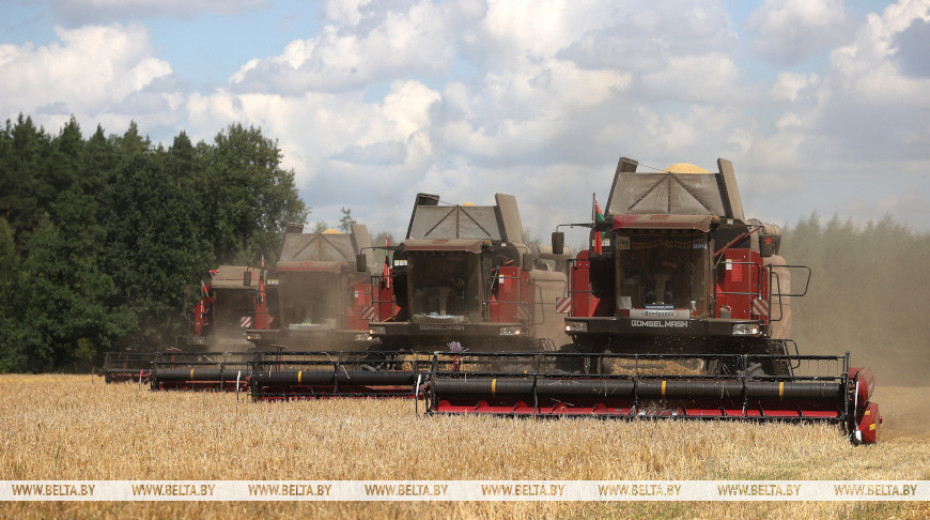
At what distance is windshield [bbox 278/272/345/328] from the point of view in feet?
70.1

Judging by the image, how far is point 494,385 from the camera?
38.4 feet

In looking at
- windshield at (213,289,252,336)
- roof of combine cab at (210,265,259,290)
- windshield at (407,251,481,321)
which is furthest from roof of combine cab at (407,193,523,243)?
windshield at (213,289,252,336)

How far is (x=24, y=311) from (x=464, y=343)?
93.7 feet

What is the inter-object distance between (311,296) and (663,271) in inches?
372

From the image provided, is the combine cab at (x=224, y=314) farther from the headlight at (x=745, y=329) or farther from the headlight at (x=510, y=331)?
the headlight at (x=745, y=329)

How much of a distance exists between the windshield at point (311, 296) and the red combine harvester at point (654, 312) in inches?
258

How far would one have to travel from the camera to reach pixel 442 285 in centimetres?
1788

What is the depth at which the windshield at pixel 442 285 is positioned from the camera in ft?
58.5

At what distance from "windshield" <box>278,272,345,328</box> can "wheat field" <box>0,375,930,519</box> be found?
924 centimetres

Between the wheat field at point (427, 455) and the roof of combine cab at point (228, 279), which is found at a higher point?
the roof of combine cab at point (228, 279)

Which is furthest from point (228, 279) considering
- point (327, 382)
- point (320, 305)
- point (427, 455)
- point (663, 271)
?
point (427, 455)

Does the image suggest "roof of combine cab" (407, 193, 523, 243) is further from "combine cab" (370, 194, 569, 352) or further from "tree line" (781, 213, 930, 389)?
"tree line" (781, 213, 930, 389)

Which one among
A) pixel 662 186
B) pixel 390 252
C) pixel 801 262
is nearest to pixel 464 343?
pixel 390 252

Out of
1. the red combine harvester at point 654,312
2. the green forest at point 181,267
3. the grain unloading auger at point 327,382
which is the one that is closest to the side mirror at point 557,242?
the red combine harvester at point 654,312
